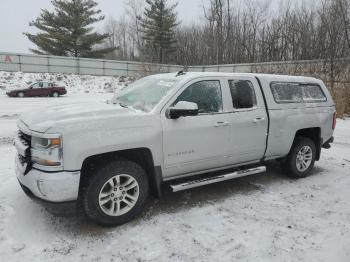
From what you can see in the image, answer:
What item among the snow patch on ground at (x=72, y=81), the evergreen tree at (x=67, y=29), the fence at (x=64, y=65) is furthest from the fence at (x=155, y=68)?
the evergreen tree at (x=67, y=29)

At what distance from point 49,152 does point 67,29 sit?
42.3 meters

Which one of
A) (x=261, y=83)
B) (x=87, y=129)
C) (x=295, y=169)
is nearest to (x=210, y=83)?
(x=261, y=83)

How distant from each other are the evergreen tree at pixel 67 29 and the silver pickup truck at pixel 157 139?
39.4 meters

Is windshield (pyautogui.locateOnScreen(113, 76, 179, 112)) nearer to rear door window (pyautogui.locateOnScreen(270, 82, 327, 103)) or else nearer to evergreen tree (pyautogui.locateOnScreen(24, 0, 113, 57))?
rear door window (pyautogui.locateOnScreen(270, 82, 327, 103))

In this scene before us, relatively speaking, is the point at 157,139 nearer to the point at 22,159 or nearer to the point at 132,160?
the point at 132,160

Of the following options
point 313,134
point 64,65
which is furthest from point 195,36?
point 313,134

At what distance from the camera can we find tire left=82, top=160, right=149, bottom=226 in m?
3.74

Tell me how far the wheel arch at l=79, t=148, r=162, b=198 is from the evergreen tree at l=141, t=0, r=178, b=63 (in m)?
43.3

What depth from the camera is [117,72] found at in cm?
3634

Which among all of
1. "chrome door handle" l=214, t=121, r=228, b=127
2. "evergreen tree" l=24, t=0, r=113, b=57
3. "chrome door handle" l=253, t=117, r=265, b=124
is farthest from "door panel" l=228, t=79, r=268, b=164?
"evergreen tree" l=24, t=0, r=113, b=57

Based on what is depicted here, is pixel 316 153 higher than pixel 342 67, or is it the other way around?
pixel 342 67

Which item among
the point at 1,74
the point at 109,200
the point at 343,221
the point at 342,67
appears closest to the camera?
the point at 109,200

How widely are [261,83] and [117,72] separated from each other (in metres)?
32.6

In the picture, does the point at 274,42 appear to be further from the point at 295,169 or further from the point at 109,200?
the point at 109,200
